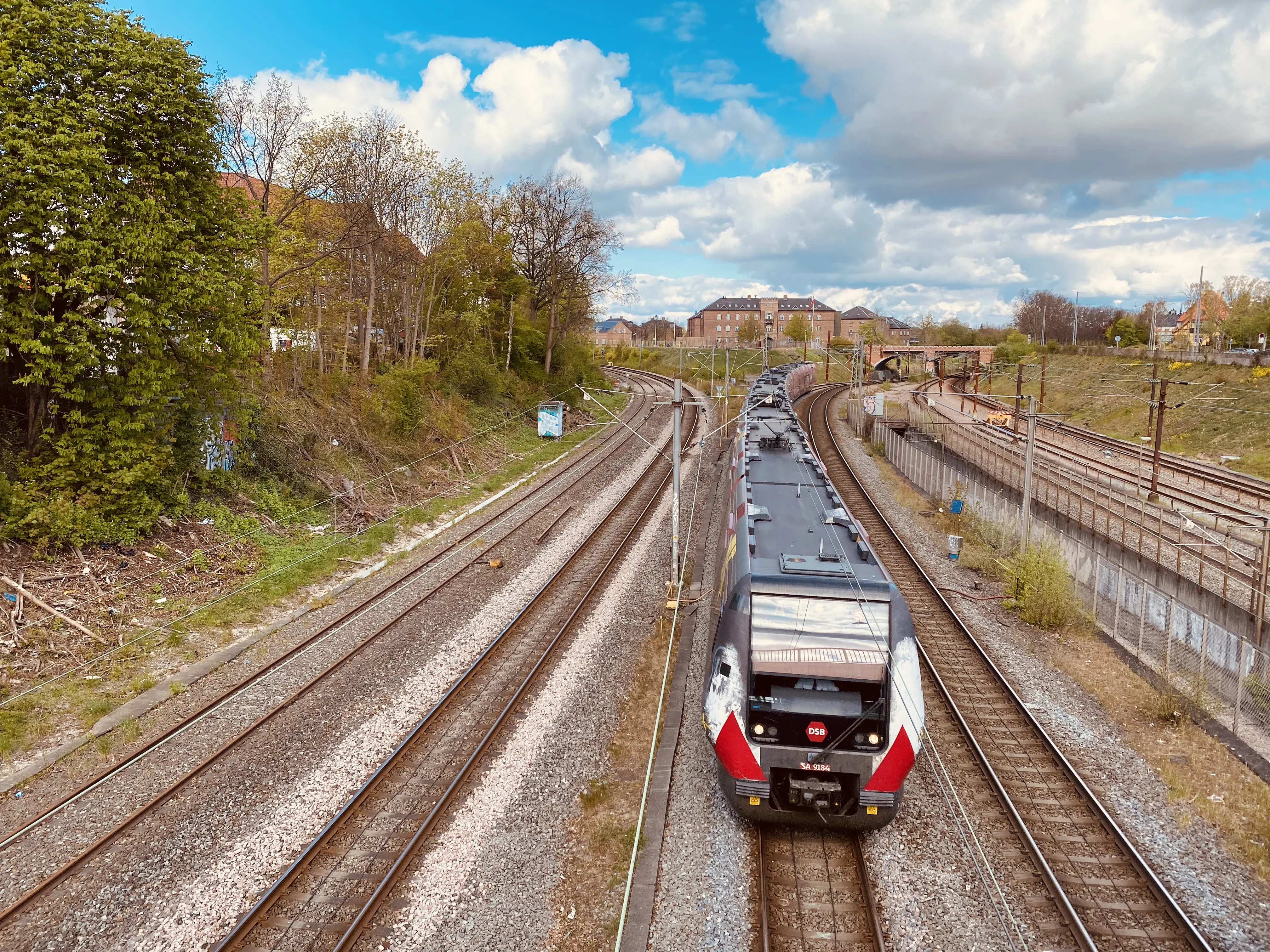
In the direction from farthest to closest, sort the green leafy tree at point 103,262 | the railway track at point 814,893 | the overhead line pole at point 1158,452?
1. the overhead line pole at point 1158,452
2. the green leafy tree at point 103,262
3. the railway track at point 814,893

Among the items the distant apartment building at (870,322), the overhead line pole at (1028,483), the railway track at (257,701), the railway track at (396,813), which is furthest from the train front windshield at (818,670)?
the distant apartment building at (870,322)

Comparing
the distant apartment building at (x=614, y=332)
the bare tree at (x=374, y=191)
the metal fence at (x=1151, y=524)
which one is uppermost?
the distant apartment building at (x=614, y=332)

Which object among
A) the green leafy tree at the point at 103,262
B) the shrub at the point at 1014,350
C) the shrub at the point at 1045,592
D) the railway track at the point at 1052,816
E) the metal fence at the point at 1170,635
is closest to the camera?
the railway track at the point at 1052,816

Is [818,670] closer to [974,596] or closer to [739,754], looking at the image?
[739,754]

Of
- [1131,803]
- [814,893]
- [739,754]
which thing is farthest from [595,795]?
[1131,803]

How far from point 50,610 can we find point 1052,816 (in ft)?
58.3

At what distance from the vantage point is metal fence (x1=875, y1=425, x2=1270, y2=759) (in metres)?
14.0

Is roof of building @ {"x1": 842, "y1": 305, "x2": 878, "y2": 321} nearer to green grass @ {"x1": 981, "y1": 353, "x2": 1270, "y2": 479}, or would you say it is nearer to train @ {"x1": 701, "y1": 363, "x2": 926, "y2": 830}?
green grass @ {"x1": 981, "y1": 353, "x2": 1270, "y2": 479}

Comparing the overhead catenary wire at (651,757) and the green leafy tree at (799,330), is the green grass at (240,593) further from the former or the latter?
the green leafy tree at (799,330)

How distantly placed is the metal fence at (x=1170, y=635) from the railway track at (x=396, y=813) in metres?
12.6

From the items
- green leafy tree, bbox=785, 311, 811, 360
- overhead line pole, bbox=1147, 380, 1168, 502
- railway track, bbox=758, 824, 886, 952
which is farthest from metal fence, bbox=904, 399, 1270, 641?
green leafy tree, bbox=785, 311, 811, 360

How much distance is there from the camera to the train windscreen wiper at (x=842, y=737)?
8.82 meters

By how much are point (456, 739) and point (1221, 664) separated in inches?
642

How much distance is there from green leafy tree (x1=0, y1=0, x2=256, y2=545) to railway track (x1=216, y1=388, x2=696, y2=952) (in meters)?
9.84
